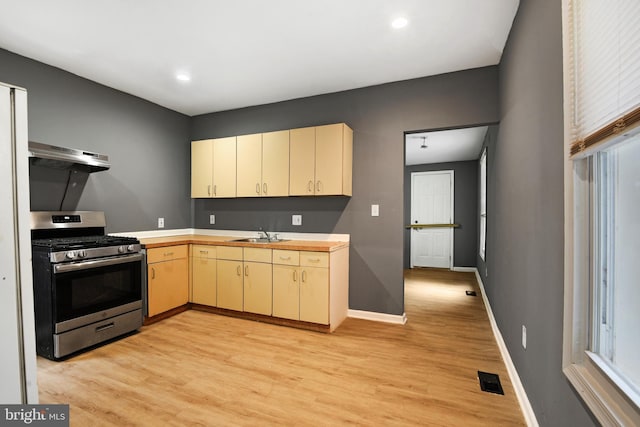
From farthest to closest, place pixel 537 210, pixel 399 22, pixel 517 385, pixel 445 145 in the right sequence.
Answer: pixel 445 145 → pixel 399 22 → pixel 517 385 → pixel 537 210

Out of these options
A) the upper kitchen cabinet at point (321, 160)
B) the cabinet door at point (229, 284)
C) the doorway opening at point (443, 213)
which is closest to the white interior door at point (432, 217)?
the doorway opening at point (443, 213)

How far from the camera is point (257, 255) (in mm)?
3166

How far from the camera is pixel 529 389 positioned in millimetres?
1677

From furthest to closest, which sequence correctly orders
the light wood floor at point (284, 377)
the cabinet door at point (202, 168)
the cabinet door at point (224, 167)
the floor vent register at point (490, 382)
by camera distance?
the cabinet door at point (202, 168), the cabinet door at point (224, 167), the floor vent register at point (490, 382), the light wood floor at point (284, 377)

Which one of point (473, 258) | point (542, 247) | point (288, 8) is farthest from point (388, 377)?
point (473, 258)

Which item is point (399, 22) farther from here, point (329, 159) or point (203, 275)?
point (203, 275)

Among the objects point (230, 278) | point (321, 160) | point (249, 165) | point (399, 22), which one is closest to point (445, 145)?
point (321, 160)

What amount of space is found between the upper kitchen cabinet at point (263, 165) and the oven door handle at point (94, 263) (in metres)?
1.36

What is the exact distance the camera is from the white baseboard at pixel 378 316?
Answer: 3170 millimetres

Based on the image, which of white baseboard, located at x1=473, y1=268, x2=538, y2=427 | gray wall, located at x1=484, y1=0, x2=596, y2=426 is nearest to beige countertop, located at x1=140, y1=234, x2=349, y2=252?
gray wall, located at x1=484, y1=0, x2=596, y2=426

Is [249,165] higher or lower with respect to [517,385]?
higher

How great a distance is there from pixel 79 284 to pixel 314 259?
2037mm

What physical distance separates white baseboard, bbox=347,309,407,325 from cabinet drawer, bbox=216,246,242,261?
1.43 meters

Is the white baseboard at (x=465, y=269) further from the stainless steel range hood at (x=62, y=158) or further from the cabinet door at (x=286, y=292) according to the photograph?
the stainless steel range hood at (x=62, y=158)
